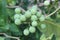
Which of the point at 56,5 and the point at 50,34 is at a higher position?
the point at 56,5

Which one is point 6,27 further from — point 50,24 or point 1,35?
point 50,24

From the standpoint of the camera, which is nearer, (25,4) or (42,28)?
(42,28)

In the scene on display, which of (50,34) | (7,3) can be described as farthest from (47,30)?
(7,3)

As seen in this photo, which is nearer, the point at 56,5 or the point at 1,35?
the point at 1,35

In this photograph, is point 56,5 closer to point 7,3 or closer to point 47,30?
point 47,30

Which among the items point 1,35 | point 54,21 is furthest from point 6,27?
point 54,21

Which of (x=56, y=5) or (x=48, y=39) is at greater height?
(x=56, y=5)

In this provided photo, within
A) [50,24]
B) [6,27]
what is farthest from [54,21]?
[6,27]
